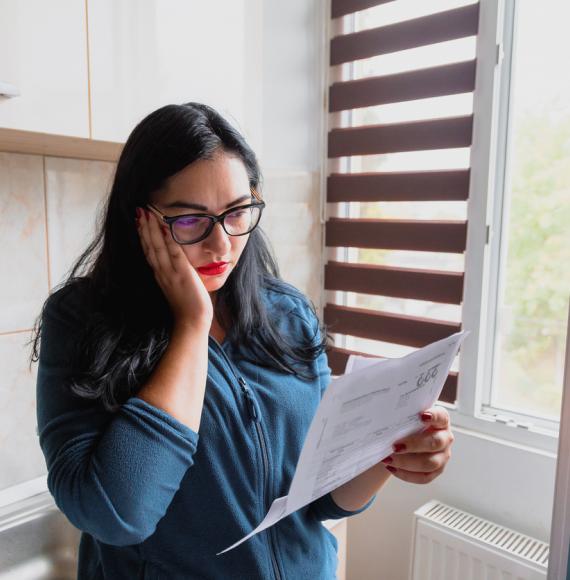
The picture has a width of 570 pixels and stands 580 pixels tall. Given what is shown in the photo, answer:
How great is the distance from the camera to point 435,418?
819 millimetres

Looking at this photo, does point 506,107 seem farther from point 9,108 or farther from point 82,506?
point 82,506

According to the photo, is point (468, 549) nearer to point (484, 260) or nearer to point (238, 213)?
point (484, 260)

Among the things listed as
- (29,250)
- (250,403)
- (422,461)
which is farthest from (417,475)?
(29,250)

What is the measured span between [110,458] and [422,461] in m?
0.46

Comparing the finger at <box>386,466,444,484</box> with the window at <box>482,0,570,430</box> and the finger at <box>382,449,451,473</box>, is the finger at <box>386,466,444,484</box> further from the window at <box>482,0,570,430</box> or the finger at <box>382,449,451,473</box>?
the window at <box>482,0,570,430</box>

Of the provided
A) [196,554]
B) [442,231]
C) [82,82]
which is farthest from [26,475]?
[442,231]

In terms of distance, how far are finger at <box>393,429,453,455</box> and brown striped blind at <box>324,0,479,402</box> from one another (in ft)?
2.65

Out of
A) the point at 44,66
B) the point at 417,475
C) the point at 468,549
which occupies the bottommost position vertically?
the point at 468,549

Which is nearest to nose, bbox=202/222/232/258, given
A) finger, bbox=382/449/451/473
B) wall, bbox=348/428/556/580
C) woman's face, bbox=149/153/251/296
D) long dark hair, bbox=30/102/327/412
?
woman's face, bbox=149/153/251/296

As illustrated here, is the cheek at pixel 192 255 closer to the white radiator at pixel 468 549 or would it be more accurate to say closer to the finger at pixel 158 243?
the finger at pixel 158 243

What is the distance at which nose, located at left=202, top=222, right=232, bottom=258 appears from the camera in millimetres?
815

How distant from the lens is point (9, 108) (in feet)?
2.74

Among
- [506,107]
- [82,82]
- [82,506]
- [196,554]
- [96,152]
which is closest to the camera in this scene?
[82,506]

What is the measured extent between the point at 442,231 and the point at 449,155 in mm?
227
